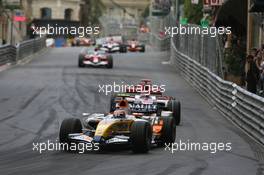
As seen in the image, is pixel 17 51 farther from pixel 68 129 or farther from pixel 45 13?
pixel 45 13

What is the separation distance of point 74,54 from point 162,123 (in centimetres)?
4382

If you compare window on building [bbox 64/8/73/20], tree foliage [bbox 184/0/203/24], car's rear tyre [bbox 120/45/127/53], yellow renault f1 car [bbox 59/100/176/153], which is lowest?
car's rear tyre [bbox 120/45/127/53]

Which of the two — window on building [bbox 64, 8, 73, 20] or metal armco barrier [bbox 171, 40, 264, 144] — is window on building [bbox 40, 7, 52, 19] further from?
metal armco barrier [bbox 171, 40, 264, 144]

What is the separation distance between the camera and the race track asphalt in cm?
1310

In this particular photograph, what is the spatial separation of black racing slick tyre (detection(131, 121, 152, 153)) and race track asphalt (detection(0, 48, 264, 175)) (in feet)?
0.54

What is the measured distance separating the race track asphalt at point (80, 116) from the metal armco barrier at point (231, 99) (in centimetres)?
26

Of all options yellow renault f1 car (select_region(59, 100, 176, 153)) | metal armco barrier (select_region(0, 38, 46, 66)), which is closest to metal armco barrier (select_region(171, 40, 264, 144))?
yellow renault f1 car (select_region(59, 100, 176, 153))

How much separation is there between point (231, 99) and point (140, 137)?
27.1 feet

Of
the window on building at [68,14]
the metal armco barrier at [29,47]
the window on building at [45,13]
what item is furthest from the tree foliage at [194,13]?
the window on building at [68,14]

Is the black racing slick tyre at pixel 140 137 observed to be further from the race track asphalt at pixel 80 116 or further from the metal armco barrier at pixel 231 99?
the metal armco barrier at pixel 231 99

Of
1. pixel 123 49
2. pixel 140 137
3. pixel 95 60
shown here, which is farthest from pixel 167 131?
pixel 123 49

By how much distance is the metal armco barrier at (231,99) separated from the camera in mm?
18188

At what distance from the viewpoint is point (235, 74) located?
31.3 metres

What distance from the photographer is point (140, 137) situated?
48.3 ft
